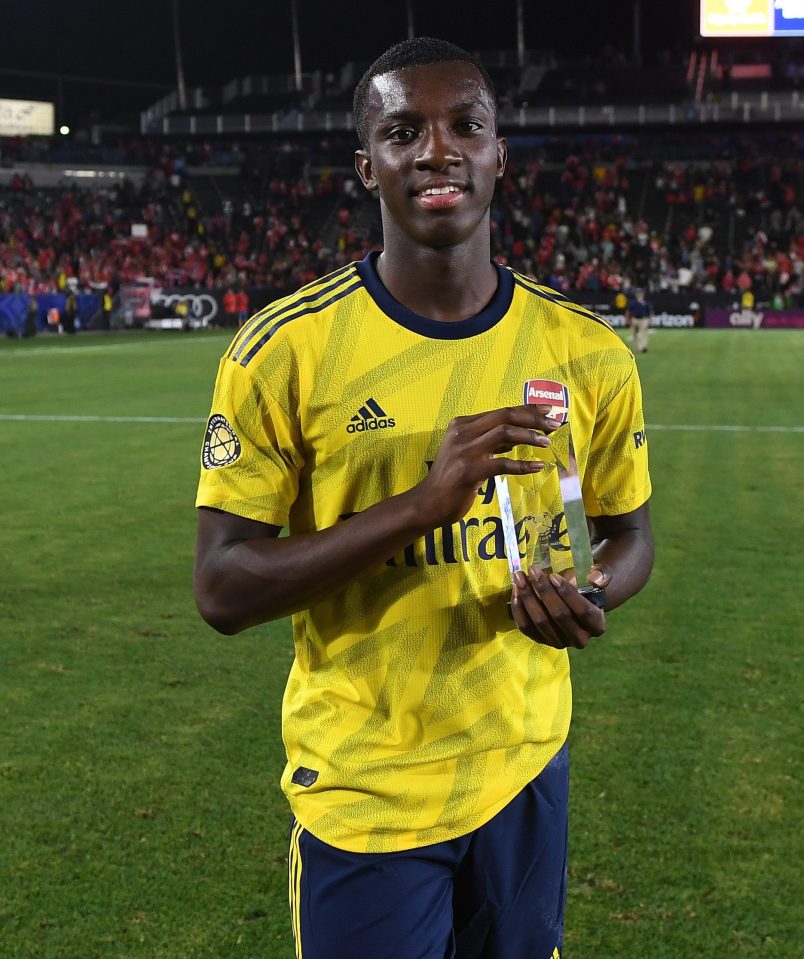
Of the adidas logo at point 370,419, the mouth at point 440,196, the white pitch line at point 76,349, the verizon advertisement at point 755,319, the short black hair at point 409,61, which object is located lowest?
the verizon advertisement at point 755,319

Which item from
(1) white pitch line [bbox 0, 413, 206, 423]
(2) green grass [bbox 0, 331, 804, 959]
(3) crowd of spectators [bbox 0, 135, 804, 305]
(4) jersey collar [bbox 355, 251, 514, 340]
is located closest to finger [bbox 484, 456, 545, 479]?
(4) jersey collar [bbox 355, 251, 514, 340]

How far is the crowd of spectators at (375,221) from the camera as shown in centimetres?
4478

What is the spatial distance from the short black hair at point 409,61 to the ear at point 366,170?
2 cm

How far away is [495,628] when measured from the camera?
219cm

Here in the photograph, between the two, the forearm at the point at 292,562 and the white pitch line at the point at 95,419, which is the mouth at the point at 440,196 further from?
the white pitch line at the point at 95,419

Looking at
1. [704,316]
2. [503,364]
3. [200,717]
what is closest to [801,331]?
[704,316]

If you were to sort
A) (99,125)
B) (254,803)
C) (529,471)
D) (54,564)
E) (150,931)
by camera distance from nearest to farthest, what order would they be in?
1. (529,471)
2. (150,931)
3. (254,803)
4. (54,564)
5. (99,125)

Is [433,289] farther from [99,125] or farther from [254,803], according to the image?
[99,125]

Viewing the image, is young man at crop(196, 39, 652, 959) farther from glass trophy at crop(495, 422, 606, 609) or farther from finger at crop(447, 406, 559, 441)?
finger at crop(447, 406, 559, 441)

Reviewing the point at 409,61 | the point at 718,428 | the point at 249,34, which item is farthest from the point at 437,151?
the point at 249,34

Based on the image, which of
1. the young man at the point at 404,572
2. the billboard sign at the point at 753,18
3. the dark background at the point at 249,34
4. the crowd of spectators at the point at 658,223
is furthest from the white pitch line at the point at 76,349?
the dark background at the point at 249,34

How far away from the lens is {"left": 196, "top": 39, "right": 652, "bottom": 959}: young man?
2090 mm

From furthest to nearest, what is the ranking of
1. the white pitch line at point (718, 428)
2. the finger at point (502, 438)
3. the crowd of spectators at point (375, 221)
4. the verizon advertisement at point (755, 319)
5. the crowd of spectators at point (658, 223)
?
the crowd of spectators at point (375, 221)
the crowd of spectators at point (658, 223)
the verizon advertisement at point (755, 319)
the white pitch line at point (718, 428)
the finger at point (502, 438)

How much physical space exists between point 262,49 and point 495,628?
6790 cm
